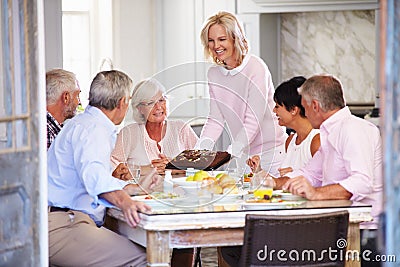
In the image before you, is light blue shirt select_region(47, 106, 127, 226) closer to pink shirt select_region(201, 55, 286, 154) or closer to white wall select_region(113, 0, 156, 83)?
pink shirt select_region(201, 55, 286, 154)

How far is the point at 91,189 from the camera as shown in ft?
12.5

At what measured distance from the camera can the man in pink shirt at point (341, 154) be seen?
12.4 ft

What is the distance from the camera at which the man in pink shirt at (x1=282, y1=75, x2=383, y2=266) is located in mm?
3793

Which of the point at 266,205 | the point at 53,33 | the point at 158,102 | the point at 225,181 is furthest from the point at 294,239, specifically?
the point at 53,33

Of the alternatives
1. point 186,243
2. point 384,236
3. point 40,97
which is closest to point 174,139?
point 186,243

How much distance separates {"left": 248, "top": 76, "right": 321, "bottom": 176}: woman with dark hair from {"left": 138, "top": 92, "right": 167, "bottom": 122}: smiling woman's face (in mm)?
603

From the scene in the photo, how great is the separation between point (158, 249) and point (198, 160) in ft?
4.00

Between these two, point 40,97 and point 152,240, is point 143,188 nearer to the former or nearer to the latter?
point 152,240

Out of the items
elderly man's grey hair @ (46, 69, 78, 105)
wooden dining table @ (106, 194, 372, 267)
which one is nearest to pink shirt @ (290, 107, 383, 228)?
wooden dining table @ (106, 194, 372, 267)

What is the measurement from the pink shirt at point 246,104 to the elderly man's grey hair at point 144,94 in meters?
0.34

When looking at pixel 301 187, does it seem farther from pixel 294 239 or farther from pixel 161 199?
pixel 161 199

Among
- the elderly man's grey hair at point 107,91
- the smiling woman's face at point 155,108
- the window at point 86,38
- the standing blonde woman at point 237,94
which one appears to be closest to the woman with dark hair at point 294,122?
the standing blonde woman at point 237,94

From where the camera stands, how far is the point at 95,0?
26.6 feet

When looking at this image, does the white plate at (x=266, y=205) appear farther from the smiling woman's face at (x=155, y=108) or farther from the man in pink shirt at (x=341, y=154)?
the smiling woman's face at (x=155, y=108)
